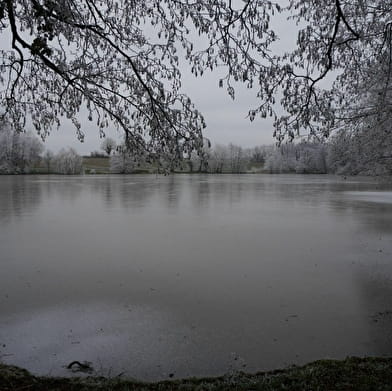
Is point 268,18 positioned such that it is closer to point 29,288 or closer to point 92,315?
point 92,315

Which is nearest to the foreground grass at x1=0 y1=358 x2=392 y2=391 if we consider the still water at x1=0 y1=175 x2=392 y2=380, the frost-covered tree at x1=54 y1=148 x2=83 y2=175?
the still water at x1=0 y1=175 x2=392 y2=380

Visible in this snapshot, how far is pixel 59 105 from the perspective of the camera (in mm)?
6066

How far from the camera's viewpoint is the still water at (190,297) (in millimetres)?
5293

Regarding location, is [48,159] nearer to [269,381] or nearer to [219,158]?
[219,158]

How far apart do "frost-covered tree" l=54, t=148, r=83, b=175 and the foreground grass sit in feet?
280

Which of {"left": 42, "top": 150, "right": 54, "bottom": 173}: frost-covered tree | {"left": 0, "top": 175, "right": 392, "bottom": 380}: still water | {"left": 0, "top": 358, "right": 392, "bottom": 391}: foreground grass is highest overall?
{"left": 42, "top": 150, "right": 54, "bottom": 173}: frost-covered tree

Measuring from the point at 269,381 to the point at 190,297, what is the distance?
3.58m

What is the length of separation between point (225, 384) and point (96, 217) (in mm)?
14331

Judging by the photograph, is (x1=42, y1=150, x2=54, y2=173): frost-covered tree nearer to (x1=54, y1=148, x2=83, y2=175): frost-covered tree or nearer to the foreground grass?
(x1=54, y1=148, x2=83, y2=175): frost-covered tree

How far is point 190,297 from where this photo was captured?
7.41m

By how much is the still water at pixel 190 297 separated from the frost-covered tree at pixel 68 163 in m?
74.0

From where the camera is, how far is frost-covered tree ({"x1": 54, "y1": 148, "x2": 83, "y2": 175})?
85.3 m

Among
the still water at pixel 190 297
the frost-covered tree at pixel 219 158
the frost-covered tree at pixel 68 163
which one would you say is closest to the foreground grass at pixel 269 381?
the still water at pixel 190 297

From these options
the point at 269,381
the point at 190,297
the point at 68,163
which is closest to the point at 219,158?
the point at 68,163
